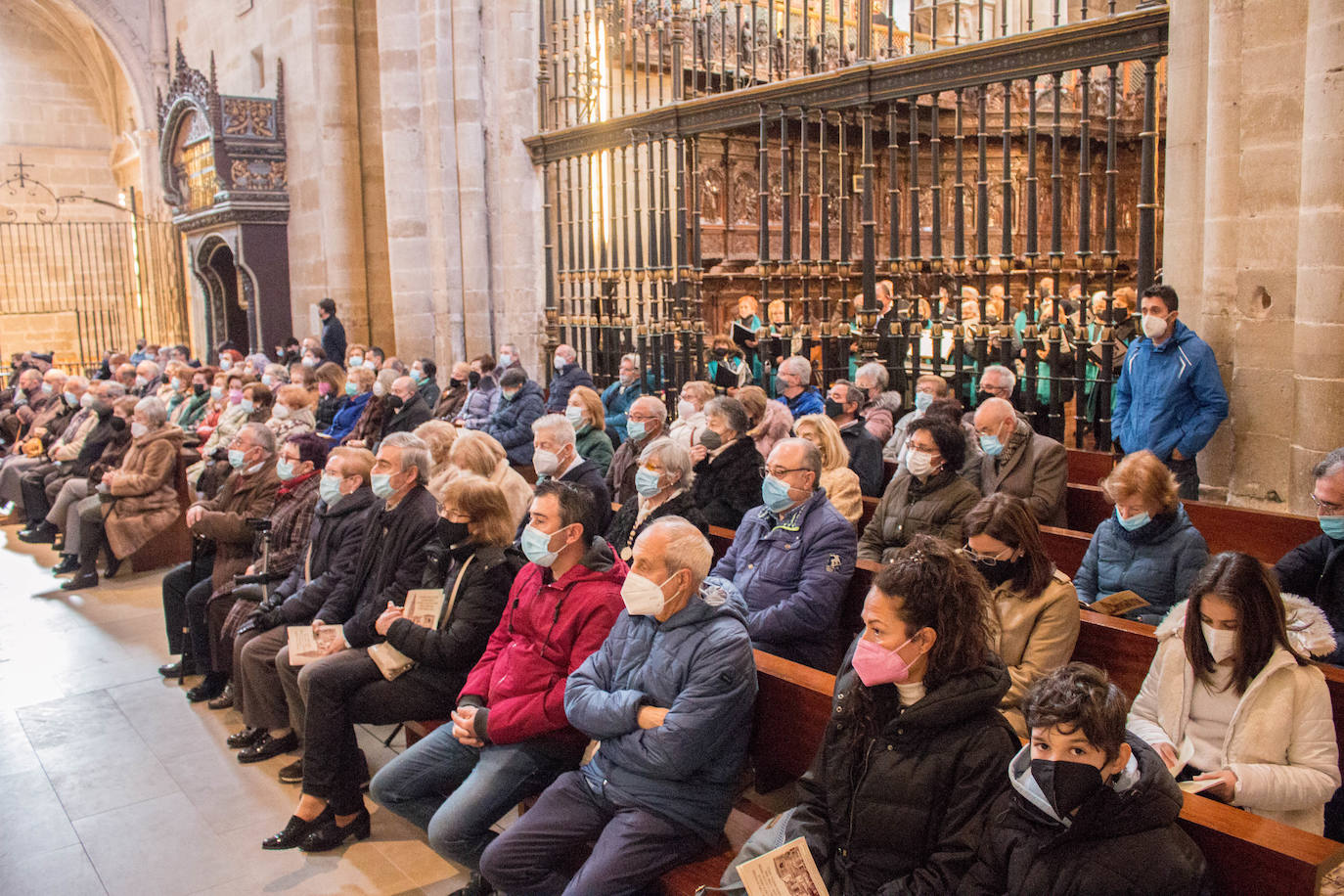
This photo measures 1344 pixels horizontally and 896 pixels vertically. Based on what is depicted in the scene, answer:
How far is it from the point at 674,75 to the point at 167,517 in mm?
5233

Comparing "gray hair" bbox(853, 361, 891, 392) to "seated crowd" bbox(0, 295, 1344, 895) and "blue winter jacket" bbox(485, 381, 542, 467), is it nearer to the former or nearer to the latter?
"seated crowd" bbox(0, 295, 1344, 895)

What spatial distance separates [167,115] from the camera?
14.5 meters

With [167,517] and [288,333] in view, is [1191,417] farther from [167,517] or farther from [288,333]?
[288,333]

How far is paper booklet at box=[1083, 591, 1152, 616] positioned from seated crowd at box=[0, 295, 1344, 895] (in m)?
0.09

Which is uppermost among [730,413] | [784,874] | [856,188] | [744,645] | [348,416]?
[856,188]

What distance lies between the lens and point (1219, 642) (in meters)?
2.71

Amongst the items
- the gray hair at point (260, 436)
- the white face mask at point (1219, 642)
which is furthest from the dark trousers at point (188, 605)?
the white face mask at point (1219, 642)

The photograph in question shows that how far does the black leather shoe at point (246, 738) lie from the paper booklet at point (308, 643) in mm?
781

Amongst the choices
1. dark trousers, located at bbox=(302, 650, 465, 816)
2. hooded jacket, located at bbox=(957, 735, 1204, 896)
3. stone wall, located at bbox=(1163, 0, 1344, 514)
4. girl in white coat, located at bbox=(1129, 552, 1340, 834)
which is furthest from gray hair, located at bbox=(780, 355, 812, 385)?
hooded jacket, located at bbox=(957, 735, 1204, 896)

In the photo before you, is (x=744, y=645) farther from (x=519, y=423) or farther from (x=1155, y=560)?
(x=519, y=423)

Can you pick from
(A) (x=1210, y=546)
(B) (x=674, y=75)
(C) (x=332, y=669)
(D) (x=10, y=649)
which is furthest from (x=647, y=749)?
(B) (x=674, y=75)

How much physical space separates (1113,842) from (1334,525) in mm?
1680

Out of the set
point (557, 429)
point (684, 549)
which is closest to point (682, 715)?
point (684, 549)

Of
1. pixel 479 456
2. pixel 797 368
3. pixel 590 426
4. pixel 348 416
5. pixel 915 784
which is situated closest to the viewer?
pixel 915 784
